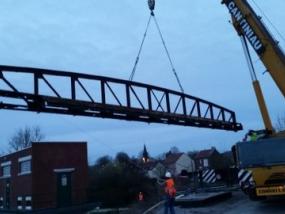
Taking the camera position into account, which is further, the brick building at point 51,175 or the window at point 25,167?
the window at point 25,167

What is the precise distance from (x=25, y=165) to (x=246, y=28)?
3228cm

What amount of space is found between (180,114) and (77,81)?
21.9 feet

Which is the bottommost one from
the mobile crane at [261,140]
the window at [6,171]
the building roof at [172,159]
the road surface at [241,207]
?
the road surface at [241,207]

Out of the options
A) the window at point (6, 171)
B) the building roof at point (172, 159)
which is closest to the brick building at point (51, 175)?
the window at point (6, 171)

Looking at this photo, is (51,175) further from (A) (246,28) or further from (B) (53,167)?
(A) (246,28)

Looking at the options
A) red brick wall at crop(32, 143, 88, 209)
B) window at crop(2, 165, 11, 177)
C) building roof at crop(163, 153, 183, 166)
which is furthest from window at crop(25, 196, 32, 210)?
building roof at crop(163, 153, 183, 166)

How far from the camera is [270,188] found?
18234mm

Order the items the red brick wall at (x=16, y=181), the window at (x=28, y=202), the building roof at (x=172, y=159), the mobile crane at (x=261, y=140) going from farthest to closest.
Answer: the building roof at (x=172, y=159) → the red brick wall at (x=16, y=181) → the window at (x=28, y=202) → the mobile crane at (x=261, y=140)

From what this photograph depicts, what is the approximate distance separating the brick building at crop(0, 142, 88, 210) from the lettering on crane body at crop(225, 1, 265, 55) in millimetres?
27188

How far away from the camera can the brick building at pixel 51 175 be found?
45050 millimetres

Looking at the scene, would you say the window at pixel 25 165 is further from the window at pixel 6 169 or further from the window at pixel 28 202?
the window at pixel 6 169

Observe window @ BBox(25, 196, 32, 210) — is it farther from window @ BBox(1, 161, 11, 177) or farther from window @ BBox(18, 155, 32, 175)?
window @ BBox(1, 161, 11, 177)

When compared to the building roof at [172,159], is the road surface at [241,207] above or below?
below

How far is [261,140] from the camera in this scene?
61.7 feet
